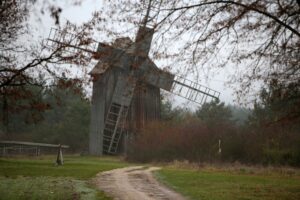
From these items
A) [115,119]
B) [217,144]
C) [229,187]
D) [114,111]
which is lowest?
[229,187]

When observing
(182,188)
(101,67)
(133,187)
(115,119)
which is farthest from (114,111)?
(101,67)

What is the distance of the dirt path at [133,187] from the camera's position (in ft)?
45.5

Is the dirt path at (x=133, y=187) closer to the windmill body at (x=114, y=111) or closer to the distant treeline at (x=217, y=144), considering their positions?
the distant treeline at (x=217, y=144)

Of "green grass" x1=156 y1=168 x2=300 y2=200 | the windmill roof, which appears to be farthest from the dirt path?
the windmill roof

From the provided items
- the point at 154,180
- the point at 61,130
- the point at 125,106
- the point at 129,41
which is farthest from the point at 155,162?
the point at 61,130

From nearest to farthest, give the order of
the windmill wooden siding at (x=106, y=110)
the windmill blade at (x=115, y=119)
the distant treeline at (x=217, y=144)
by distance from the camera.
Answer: the distant treeline at (x=217, y=144) < the windmill blade at (x=115, y=119) < the windmill wooden siding at (x=106, y=110)

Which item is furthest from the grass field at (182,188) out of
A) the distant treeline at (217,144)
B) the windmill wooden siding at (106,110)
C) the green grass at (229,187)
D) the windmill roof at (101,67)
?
the windmill wooden siding at (106,110)

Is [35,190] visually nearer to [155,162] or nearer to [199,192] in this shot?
[199,192]

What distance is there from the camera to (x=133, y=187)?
16547mm

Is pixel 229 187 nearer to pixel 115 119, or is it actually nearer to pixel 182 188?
pixel 182 188

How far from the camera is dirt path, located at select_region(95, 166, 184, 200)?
45.5 ft

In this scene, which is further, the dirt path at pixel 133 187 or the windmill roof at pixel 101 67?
the dirt path at pixel 133 187

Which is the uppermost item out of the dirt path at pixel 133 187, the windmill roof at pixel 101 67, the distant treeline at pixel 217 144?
the windmill roof at pixel 101 67

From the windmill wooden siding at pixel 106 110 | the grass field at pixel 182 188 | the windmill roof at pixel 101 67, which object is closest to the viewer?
the windmill roof at pixel 101 67
